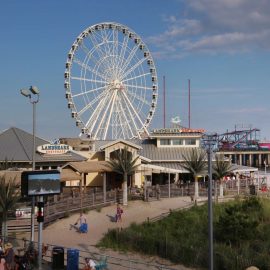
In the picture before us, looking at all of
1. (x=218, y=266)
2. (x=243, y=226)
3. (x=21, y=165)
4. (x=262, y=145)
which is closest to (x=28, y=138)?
(x=21, y=165)

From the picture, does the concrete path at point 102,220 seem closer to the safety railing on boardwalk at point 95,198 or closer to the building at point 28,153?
the safety railing on boardwalk at point 95,198

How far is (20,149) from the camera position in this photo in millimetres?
44844

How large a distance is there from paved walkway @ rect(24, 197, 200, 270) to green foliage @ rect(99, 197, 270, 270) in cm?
85

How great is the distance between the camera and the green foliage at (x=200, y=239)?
2370cm

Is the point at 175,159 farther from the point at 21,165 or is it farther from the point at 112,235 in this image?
the point at 112,235

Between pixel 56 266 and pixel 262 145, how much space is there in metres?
143

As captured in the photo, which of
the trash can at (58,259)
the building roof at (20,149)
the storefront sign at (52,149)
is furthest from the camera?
the storefront sign at (52,149)

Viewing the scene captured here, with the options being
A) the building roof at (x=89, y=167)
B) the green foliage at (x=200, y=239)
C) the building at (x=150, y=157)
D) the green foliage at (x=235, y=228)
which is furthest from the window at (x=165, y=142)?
the green foliage at (x=235, y=228)

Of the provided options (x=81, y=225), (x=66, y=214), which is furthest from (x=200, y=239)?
(x=66, y=214)

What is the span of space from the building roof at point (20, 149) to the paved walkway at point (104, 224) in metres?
9.55

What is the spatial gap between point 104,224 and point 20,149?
1618 centimetres

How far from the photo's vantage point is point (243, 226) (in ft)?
92.2

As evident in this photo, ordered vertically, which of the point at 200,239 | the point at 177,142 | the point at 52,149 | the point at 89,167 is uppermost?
the point at 177,142

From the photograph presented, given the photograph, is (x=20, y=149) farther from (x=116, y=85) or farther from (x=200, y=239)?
(x=200, y=239)
